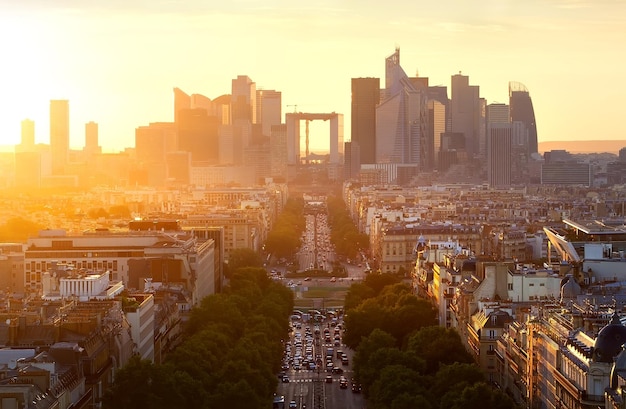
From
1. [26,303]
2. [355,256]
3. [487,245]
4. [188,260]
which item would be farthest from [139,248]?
[355,256]

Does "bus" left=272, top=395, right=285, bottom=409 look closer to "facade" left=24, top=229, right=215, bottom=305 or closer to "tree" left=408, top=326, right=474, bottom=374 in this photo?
"tree" left=408, top=326, right=474, bottom=374

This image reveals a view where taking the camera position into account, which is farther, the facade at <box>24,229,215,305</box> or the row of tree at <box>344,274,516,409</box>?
the facade at <box>24,229,215,305</box>

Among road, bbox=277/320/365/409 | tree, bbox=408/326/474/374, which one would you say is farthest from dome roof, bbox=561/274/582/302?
road, bbox=277/320/365/409

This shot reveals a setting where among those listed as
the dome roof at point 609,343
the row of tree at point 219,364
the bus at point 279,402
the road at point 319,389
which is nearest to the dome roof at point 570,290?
the road at point 319,389

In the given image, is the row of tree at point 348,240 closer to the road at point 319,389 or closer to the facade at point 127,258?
the facade at point 127,258

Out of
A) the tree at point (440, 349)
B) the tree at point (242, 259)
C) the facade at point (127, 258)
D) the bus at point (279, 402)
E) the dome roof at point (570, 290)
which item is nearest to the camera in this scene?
the bus at point (279, 402)

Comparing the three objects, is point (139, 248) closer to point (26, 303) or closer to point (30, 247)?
point (30, 247)
